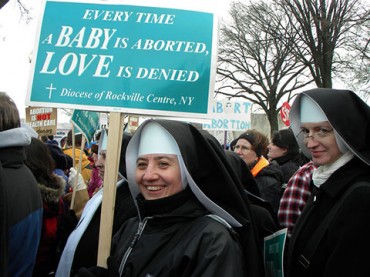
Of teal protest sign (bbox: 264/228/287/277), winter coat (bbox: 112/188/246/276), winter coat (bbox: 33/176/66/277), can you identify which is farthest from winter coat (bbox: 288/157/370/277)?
winter coat (bbox: 33/176/66/277)

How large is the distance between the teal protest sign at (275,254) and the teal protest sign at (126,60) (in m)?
0.81

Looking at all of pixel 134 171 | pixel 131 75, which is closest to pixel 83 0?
pixel 131 75

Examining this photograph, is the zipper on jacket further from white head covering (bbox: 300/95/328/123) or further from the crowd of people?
white head covering (bbox: 300/95/328/123)

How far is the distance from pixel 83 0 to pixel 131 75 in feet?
1.76

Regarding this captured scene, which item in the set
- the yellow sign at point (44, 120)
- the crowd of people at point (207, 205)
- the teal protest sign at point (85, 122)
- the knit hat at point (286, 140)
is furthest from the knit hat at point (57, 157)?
the yellow sign at point (44, 120)

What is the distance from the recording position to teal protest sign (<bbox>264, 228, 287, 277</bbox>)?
83.5 inches

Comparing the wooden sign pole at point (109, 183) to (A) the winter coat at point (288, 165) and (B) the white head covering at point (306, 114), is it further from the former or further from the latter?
(A) the winter coat at point (288, 165)

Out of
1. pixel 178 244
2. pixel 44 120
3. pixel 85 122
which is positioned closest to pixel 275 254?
pixel 178 244

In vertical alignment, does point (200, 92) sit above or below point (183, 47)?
below

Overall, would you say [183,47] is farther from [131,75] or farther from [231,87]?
[231,87]

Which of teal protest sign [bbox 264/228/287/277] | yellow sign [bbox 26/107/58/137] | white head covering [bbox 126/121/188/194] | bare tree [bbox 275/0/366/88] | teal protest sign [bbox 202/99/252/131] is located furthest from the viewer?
bare tree [bbox 275/0/366/88]

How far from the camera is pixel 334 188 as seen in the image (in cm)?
220

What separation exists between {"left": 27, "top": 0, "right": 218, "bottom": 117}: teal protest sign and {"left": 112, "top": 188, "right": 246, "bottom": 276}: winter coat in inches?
22.9

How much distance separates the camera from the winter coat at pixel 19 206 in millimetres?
2326
